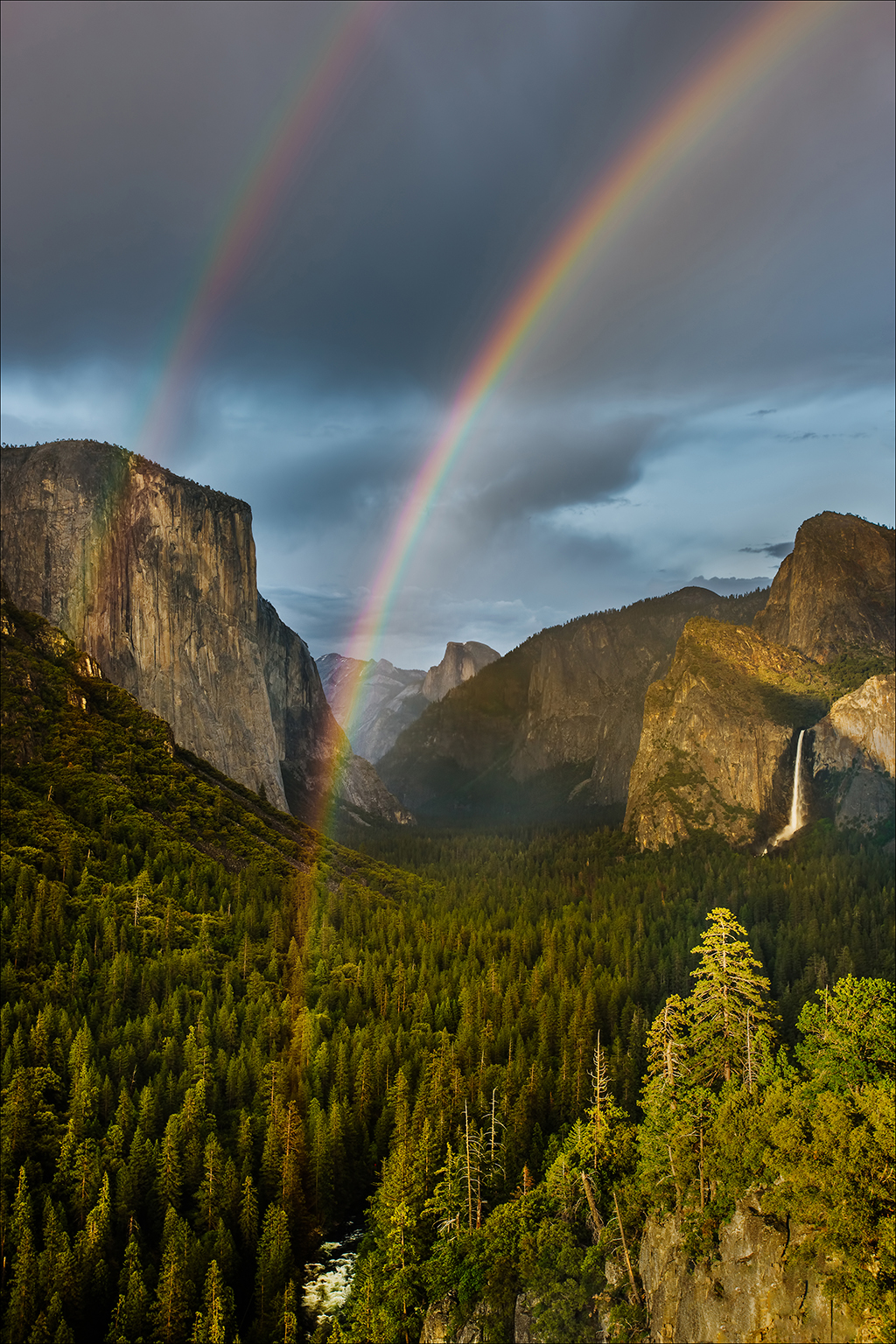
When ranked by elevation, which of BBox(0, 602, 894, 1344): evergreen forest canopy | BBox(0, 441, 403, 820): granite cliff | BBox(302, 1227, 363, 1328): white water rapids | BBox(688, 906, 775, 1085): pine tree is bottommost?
BBox(302, 1227, 363, 1328): white water rapids

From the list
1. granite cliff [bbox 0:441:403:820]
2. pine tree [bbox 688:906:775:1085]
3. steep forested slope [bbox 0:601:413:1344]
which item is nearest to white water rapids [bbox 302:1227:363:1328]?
steep forested slope [bbox 0:601:413:1344]

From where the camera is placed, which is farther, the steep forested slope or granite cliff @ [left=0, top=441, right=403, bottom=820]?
granite cliff @ [left=0, top=441, right=403, bottom=820]

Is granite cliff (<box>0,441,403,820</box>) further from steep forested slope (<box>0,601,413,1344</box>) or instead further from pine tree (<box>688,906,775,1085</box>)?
pine tree (<box>688,906,775,1085</box>)

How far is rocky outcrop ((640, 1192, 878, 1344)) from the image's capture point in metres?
32.4

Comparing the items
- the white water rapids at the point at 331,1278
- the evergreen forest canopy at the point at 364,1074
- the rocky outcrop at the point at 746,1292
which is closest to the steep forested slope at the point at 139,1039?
the evergreen forest canopy at the point at 364,1074

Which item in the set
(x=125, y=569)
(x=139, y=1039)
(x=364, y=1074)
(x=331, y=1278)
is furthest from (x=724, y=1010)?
(x=125, y=569)

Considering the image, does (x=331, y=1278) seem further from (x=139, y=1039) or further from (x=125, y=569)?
(x=125, y=569)

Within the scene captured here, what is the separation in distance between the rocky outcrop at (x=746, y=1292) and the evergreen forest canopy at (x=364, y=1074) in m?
1.02

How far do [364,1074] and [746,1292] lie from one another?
45.5 m

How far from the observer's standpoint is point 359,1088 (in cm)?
7506

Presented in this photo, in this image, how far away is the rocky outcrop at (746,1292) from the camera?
32.4 m

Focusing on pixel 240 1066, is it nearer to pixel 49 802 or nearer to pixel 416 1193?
pixel 416 1193

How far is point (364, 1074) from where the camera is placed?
7588 cm

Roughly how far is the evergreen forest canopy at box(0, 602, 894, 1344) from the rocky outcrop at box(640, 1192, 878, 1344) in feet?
3.34
